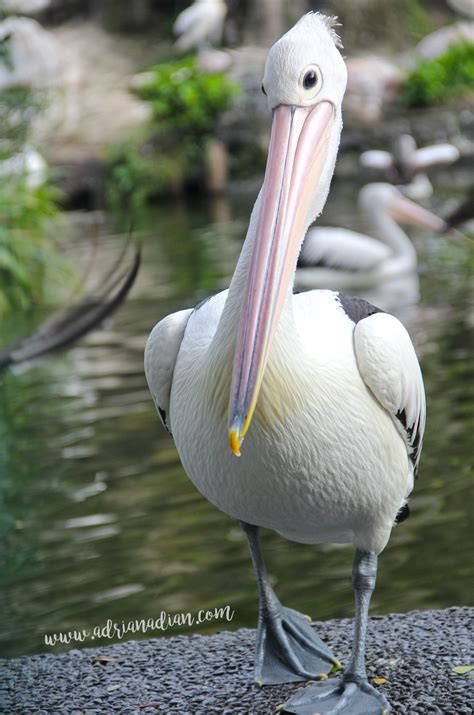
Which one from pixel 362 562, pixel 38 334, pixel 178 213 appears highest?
pixel 38 334

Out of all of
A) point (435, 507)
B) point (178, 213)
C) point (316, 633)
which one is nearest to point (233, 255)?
point (178, 213)

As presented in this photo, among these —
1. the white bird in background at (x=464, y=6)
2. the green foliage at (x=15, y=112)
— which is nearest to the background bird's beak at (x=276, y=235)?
the green foliage at (x=15, y=112)

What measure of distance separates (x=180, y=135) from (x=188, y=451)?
14.8 m

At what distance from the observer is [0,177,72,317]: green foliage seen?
7.86m

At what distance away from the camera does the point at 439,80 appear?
17438 mm

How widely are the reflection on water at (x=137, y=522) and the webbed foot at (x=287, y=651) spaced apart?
724mm

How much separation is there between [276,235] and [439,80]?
1605 cm

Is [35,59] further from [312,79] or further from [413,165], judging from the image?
[312,79]

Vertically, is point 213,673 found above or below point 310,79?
below

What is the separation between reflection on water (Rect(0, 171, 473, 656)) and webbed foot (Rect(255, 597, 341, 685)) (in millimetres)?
724

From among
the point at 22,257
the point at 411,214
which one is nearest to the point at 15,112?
the point at 22,257

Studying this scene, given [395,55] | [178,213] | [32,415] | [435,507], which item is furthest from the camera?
[395,55]

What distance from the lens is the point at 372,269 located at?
8883mm

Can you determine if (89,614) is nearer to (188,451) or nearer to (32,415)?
(188,451)
